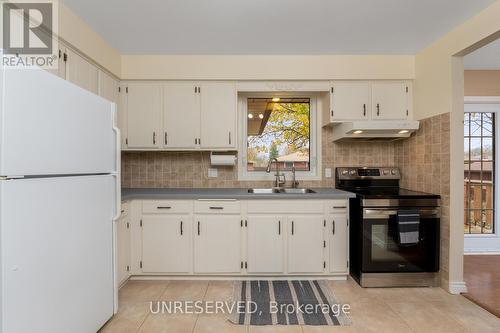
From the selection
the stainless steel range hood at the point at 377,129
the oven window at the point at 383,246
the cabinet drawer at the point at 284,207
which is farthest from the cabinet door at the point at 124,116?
the oven window at the point at 383,246

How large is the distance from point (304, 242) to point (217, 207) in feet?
3.07

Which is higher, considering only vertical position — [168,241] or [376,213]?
[376,213]

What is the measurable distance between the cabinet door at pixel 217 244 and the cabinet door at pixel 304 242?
53 centimetres

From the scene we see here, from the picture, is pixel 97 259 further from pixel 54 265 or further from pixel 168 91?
pixel 168 91

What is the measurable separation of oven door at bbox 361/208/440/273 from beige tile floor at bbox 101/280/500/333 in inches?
8.5

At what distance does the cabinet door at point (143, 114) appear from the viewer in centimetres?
309

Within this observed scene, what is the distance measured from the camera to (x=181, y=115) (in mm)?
3107

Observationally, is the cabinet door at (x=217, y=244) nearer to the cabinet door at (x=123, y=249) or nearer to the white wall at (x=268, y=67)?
the cabinet door at (x=123, y=249)

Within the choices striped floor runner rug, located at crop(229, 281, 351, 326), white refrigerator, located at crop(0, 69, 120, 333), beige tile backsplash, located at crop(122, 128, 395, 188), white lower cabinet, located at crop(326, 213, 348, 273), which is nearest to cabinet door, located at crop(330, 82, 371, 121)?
beige tile backsplash, located at crop(122, 128, 395, 188)

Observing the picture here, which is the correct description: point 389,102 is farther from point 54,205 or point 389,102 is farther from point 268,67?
point 54,205

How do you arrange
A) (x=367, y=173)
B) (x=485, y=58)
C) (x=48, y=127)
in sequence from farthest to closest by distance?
(x=367, y=173)
(x=485, y=58)
(x=48, y=127)

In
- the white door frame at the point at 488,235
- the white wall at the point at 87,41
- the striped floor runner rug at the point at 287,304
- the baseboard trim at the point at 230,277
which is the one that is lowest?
the striped floor runner rug at the point at 287,304

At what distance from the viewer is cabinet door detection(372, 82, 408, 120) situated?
10.2 ft

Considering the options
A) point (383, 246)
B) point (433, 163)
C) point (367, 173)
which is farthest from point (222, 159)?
point (433, 163)
